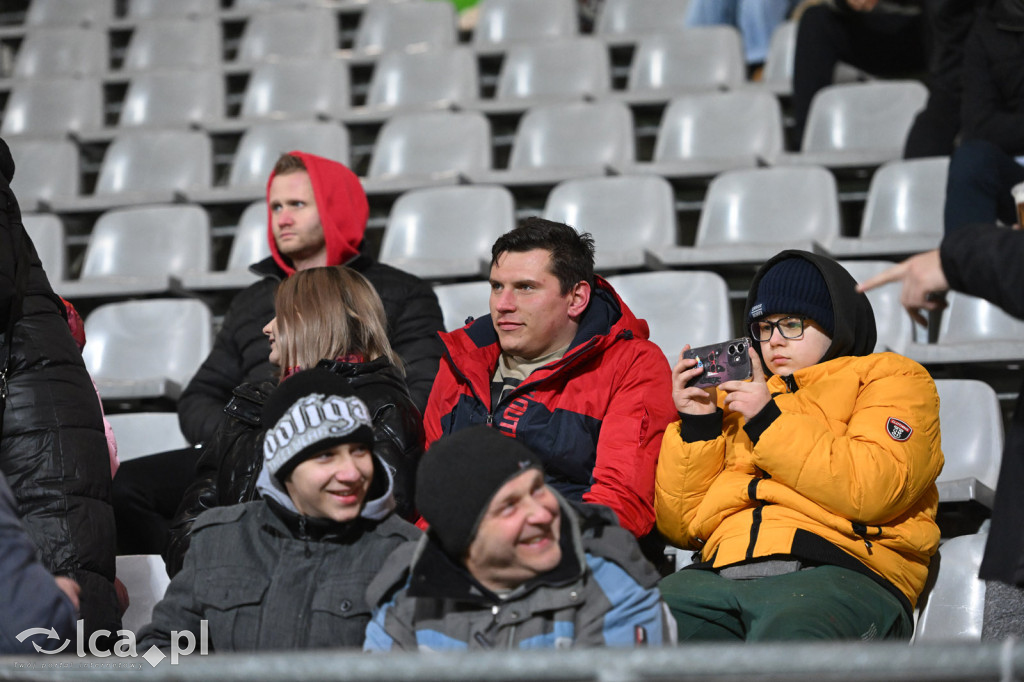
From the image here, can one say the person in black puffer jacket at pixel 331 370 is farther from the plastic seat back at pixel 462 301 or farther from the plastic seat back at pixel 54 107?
the plastic seat back at pixel 54 107

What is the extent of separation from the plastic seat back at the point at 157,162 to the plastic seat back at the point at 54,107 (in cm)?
66

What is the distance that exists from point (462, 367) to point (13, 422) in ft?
2.96

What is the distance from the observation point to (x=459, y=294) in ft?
11.2

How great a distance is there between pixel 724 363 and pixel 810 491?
0.28 metres

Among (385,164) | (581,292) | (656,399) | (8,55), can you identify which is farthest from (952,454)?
(8,55)

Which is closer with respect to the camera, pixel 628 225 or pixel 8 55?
pixel 628 225

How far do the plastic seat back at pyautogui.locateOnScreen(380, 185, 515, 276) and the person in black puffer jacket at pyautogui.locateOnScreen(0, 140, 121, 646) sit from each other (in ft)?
5.80

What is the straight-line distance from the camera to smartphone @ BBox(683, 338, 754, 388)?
2.09m

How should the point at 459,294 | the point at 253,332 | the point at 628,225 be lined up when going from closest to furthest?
the point at 253,332, the point at 459,294, the point at 628,225

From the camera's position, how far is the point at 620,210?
3881 millimetres

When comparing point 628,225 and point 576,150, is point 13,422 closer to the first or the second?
point 628,225

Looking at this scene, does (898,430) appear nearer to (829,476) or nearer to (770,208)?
(829,476)

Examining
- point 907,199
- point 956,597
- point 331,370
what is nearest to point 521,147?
point 907,199

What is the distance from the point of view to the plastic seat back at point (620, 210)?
383 centimetres
